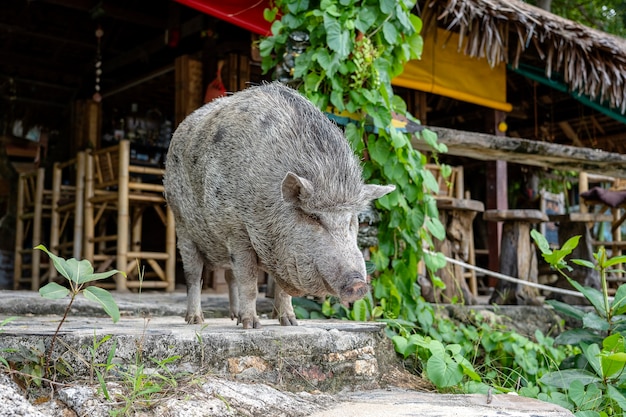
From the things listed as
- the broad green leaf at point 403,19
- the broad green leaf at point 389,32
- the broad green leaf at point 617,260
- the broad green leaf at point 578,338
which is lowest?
the broad green leaf at point 578,338

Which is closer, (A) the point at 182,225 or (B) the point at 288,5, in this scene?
(A) the point at 182,225

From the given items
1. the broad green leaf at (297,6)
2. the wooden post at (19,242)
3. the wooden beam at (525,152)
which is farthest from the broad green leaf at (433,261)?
the wooden post at (19,242)

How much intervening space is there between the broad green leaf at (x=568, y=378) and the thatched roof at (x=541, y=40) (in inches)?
120

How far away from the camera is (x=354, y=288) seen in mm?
2381

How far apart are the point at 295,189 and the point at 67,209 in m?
4.63

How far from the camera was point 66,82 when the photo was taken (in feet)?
34.4

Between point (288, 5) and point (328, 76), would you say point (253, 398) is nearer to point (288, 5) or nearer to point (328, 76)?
point (328, 76)

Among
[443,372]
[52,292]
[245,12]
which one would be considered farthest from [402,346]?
[245,12]

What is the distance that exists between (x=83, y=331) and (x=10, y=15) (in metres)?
7.35

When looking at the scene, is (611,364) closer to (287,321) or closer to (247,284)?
(287,321)

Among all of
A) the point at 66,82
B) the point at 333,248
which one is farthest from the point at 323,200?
the point at 66,82

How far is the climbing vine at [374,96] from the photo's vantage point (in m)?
3.86

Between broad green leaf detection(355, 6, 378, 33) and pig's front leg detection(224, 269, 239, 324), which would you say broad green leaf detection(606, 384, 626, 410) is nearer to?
pig's front leg detection(224, 269, 239, 324)

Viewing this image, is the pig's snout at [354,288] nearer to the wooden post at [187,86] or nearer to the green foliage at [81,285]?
the green foliage at [81,285]
